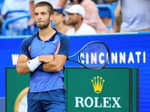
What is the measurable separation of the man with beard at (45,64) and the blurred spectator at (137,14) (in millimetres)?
1992

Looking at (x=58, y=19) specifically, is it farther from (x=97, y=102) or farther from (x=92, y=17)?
(x=97, y=102)

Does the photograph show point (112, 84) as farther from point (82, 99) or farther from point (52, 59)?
point (52, 59)

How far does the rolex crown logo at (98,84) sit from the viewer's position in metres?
6.16

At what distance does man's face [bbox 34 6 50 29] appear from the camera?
200 inches

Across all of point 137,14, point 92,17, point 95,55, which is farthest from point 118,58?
point 92,17

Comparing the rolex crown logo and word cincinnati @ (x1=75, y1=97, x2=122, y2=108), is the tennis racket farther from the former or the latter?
word cincinnati @ (x1=75, y1=97, x2=122, y2=108)

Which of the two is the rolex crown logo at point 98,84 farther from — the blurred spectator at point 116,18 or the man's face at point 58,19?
the blurred spectator at point 116,18

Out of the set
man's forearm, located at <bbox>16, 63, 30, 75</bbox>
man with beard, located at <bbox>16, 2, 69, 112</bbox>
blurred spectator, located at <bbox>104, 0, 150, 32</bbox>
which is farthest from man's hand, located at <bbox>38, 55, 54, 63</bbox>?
blurred spectator, located at <bbox>104, 0, 150, 32</bbox>

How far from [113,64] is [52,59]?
143cm

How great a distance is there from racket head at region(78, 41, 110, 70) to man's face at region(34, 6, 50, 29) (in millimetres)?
559

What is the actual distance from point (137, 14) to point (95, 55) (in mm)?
1123

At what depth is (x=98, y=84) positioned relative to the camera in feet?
20.2

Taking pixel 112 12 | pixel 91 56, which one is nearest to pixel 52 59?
pixel 91 56

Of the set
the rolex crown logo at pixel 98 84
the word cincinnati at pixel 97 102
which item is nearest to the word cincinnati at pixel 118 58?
the rolex crown logo at pixel 98 84
